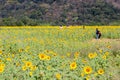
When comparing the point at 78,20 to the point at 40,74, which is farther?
the point at 78,20

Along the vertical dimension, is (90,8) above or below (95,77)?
below

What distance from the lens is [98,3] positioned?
2185 inches

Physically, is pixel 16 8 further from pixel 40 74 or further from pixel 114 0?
pixel 40 74

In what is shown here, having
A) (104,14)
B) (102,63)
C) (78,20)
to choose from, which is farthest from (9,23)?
(102,63)

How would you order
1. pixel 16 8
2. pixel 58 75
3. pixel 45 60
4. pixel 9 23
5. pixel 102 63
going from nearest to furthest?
pixel 58 75, pixel 45 60, pixel 102 63, pixel 9 23, pixel 16 8

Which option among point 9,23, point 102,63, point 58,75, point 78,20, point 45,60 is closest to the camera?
point 58,75

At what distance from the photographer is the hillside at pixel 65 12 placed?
52.5 m

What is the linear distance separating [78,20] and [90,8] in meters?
3.20

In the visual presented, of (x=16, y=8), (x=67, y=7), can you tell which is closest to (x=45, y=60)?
(x=67, y=7)

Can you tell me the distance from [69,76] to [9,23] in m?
43.2

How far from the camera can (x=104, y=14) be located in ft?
176

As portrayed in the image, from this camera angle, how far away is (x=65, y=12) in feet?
182

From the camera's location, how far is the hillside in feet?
172

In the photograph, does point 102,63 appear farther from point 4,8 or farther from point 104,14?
point 4,8
